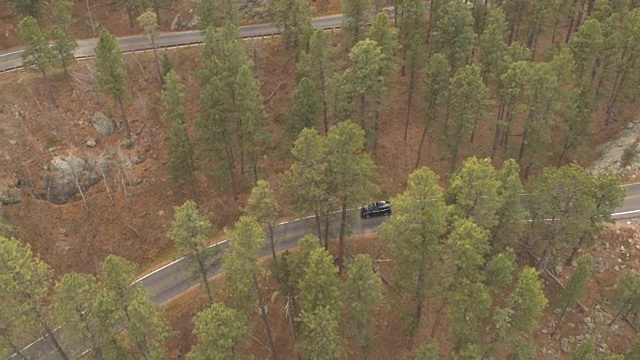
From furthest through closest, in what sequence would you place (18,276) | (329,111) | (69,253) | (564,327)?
(329,111) < (69,253) < (564,327) < (18,276)

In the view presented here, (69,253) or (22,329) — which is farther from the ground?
(22,329)

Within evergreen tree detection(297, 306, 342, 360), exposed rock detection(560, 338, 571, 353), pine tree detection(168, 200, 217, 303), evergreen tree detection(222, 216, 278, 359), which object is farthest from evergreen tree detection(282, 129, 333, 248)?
exposed rock detection(560, 338, 571, 353)

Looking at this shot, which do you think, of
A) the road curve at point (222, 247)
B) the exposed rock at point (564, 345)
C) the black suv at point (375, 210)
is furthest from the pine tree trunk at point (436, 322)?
the black suv at point (375, 210)

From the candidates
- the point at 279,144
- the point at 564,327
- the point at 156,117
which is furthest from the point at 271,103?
the point at 564,327

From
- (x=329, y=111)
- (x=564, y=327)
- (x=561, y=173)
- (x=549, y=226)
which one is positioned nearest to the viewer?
(x=561, y=173)

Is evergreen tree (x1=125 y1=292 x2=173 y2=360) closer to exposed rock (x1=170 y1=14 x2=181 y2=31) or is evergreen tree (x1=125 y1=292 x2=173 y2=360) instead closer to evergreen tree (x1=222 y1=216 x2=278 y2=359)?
evergreen tree (x1=222 y1=216 x2=278 y2=359)

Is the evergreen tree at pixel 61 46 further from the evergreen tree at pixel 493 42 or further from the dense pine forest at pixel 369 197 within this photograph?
the evergreen tree at pixel 493 42

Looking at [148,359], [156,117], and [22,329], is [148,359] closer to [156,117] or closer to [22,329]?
[22,329]
